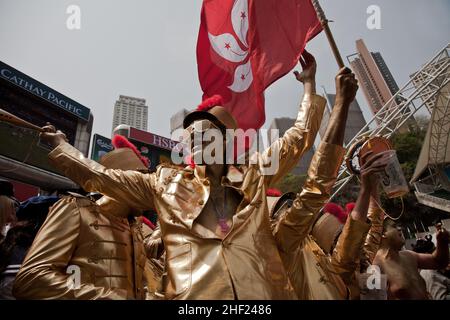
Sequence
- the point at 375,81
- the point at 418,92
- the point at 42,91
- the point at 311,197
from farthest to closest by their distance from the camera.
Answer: the point at 375,81 → the point at 42,91 → the point at 418,92 → the point at 311,197

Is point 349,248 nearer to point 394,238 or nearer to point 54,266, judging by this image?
point 54,266

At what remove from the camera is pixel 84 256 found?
2143 mm

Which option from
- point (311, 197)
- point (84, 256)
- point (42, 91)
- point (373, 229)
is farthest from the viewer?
point (42, 91)

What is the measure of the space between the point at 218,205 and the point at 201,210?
0.20 meters

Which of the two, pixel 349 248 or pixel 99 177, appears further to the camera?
pixel 349 248

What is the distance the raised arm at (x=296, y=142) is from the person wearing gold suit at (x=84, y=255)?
1102 mm

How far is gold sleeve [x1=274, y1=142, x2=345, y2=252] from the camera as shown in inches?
78.0

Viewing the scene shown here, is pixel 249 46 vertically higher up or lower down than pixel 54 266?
higher up

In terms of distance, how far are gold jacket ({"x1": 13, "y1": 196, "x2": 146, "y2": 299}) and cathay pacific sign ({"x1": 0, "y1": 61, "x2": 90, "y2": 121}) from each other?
17.7 m

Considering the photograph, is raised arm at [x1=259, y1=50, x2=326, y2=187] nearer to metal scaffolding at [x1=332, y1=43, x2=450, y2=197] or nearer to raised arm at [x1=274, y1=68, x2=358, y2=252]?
raised arm at [x1=274, y1=68, x2=358, y2=252]

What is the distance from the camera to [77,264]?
2.08 meters

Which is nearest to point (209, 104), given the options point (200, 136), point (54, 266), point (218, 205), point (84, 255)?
point (200, 136)

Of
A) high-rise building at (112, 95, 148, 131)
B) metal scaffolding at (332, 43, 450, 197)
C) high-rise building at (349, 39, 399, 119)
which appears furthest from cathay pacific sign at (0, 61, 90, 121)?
high-rise building at (349, 39, 399, 119)
